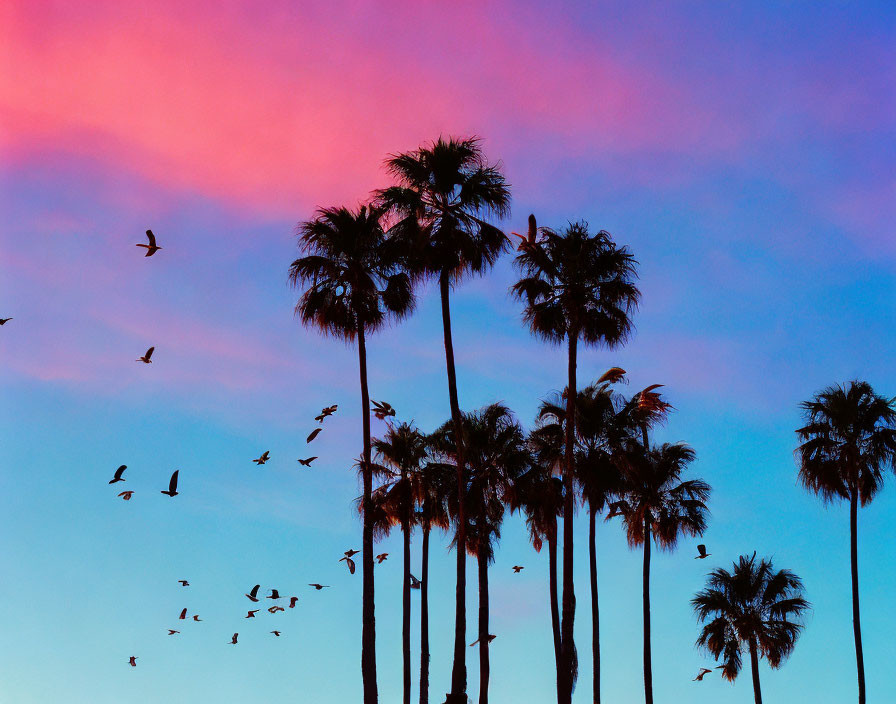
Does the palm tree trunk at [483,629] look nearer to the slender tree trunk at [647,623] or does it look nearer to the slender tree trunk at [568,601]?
the slender tree trunk at [568,601]

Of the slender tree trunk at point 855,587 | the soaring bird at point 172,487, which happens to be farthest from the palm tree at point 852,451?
the soaring bird at point 172,487

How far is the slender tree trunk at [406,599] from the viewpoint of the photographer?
40781mm

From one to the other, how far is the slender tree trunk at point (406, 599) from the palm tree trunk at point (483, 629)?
3319 millimetres

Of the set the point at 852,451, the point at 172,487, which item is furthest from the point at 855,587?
the point at 172,487

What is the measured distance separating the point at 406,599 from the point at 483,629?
13.4ft

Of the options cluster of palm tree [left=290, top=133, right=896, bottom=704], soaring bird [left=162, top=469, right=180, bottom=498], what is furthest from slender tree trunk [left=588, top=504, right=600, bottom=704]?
soaring bird [left=162, top=469, right=180, bottom=498]

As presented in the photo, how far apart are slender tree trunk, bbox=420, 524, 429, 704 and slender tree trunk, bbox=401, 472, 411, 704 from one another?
0.55 metres

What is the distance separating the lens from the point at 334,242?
37.1 metres

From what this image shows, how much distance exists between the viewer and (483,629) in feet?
127

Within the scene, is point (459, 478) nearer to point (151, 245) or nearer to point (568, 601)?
point (568, 601)

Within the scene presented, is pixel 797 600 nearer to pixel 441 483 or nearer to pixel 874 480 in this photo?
pixel 874 480

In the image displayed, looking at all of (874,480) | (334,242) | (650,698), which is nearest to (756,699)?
(650,698)

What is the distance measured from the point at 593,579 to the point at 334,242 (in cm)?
1615

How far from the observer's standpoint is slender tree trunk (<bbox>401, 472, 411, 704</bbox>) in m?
40.8
